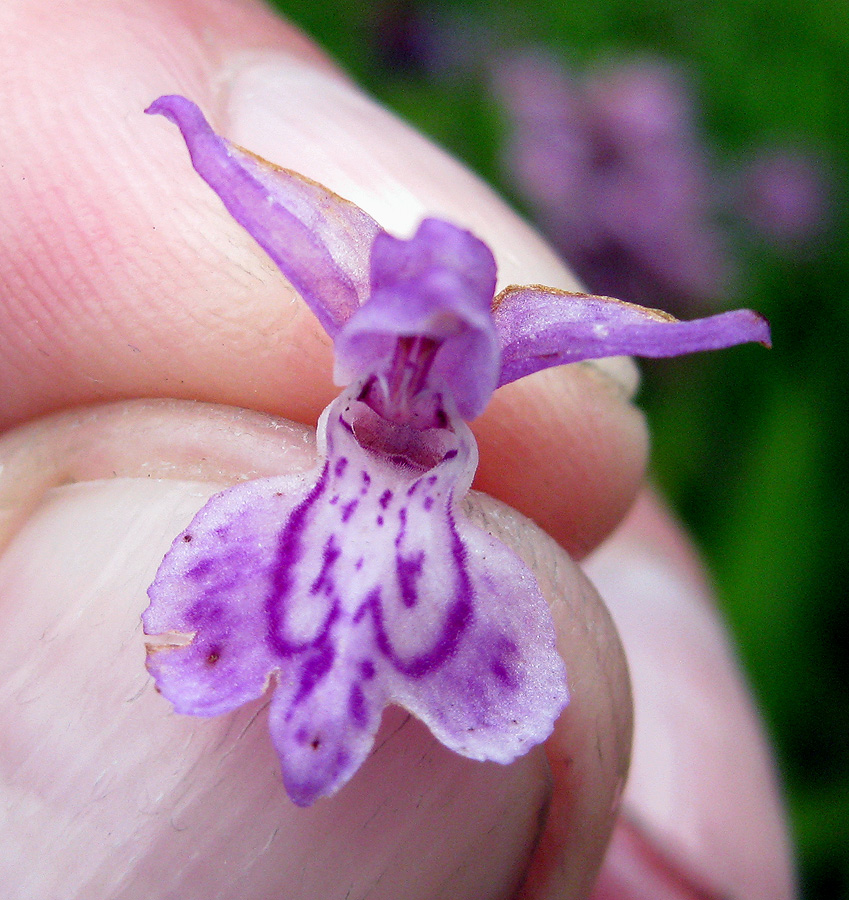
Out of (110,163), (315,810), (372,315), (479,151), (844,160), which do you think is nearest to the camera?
(372,315)

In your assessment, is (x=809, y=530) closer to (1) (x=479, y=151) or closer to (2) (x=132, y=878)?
(1) (x=479, y=151)

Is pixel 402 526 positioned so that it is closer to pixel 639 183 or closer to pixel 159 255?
pixel 159 255

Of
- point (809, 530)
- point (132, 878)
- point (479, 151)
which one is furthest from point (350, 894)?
point (479, 151)

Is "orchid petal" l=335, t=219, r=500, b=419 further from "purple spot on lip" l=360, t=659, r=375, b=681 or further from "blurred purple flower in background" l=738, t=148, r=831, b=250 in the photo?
"blurred purple flower in background" l=738, t=148, r=831, b=250

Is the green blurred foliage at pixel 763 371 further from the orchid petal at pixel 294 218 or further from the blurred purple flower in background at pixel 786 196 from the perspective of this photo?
the orchid petal at pixel 294 218

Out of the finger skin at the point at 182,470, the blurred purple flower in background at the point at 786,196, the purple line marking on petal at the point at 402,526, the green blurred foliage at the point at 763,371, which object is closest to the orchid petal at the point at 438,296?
the purple line marking on petal at the point at 402,526

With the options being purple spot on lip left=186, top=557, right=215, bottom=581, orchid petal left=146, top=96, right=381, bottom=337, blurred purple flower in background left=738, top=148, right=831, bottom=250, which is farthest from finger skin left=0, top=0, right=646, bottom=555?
blurred purple flower in background left=738, top=148, right=831, bottom=250
